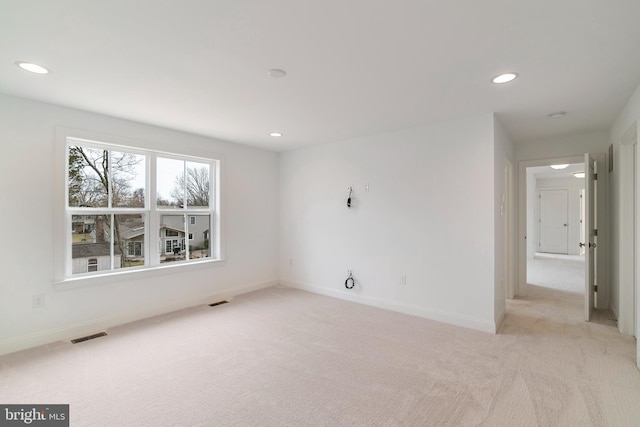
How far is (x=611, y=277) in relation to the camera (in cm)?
414

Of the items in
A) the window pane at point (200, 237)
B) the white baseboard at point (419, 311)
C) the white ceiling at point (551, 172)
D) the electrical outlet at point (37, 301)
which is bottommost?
the white baseboard at point (419, 311)

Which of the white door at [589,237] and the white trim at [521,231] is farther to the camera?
the white trim at [521,231]

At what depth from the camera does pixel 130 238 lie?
376cm

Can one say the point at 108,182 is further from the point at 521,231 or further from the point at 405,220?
the point at 521,231

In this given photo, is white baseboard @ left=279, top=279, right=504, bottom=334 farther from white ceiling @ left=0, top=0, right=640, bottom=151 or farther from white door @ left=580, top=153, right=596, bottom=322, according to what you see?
white ceiling @ left=0, top=0, right=640, bottom=151

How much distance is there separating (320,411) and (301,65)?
8.02 ft

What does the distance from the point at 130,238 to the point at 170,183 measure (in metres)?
0.88

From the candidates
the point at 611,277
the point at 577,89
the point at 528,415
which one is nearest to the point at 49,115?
the point at 528,415

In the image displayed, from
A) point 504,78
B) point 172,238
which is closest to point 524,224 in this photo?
point 504,78

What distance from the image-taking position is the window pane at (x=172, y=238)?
4.05 m

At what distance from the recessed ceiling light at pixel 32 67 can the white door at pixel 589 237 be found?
5.59 meters

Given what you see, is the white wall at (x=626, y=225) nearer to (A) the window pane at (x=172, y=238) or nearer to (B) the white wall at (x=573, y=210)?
(A) the window pane at (x=172, y=238)

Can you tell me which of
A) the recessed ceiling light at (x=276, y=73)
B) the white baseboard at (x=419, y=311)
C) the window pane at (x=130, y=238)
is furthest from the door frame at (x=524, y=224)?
the window pane at (x=130, y=238)

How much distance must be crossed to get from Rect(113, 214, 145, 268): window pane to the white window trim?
0.07m
